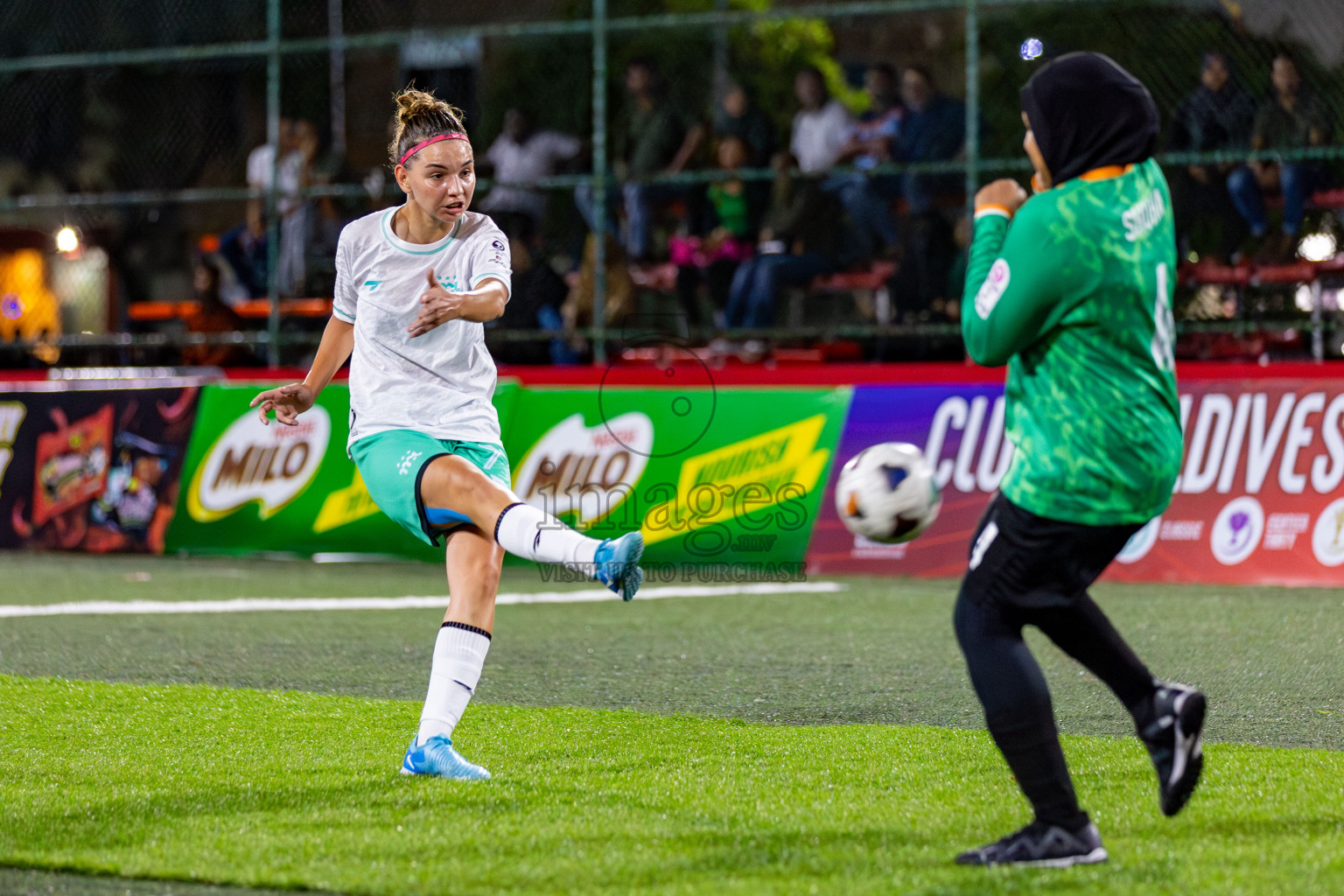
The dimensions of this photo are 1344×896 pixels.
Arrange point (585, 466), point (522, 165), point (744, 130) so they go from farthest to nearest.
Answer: point (522, 165), point (744, 130), point (585, 466)

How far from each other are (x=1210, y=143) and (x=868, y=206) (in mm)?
2530

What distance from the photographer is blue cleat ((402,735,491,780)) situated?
477cm

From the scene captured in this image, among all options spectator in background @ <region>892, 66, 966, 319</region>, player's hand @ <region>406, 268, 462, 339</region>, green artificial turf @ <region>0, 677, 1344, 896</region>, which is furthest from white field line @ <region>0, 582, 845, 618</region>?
player's hand @ <region>406, 268, 462, 339</region>

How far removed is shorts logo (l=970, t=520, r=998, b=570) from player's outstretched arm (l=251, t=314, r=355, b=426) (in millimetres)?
2280

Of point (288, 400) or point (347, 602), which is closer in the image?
point (288, 400)

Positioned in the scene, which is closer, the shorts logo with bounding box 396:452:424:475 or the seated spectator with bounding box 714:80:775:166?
the shorts logo with bounding box 396:452:424:475

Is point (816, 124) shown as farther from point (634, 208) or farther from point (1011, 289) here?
point (1011, 289)

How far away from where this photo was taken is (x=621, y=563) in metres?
4.42

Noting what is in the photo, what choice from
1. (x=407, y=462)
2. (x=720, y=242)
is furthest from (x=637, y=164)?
(x=407, y=462)

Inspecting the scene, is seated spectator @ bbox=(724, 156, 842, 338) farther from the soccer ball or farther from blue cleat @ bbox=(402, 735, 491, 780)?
the soccer ball

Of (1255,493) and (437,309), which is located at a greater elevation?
(437,309)

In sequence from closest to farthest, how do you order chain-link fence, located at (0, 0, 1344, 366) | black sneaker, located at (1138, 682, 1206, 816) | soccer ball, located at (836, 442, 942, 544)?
black sneaker, located at (1138, 682, 1206, 816) < soccer ball, located at (836, 442, 942, 544) < chain-link fence, located at (0, 0, 1344, 366)

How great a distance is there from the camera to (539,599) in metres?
10.1

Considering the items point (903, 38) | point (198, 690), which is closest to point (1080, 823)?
→ point (198, 690)
